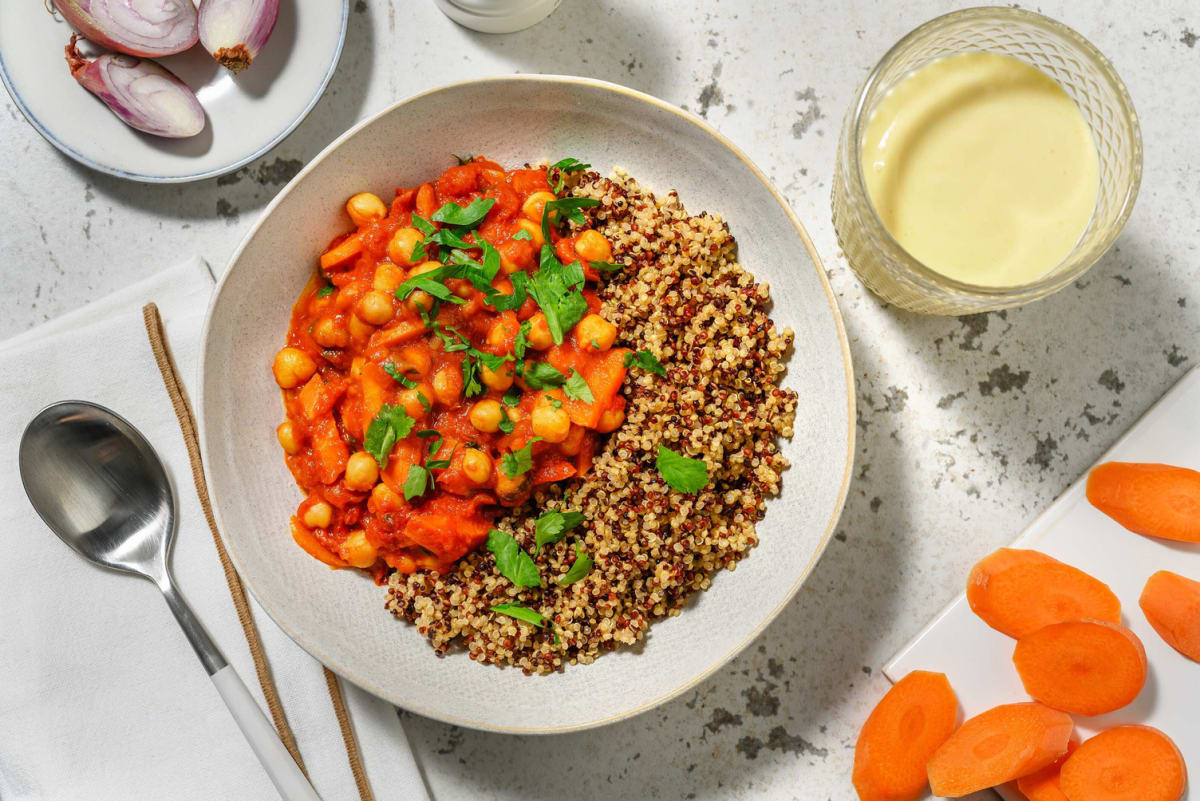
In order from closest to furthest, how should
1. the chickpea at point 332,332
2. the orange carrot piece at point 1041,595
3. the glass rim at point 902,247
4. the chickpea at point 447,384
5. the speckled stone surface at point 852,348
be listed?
the glass rim at point 902,247
the chickpea at point 447,384
the chickpea at point 332,332
the orange carrot piece at point 1041,595
the speckled stone surface at point 852,348

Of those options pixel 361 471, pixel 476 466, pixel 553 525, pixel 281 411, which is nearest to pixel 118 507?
pixel 281 411

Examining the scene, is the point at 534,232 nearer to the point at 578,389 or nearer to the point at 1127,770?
the point at 578,389

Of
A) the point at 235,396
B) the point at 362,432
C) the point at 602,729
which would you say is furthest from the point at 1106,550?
the point at 235,396

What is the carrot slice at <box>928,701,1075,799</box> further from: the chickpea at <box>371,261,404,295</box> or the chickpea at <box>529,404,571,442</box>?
the chickpea at <box>371,261,404,295</box>

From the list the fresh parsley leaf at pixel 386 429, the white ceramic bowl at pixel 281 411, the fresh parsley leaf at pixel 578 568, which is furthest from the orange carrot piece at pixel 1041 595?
the fresh parsley leaf at pixel 386 429

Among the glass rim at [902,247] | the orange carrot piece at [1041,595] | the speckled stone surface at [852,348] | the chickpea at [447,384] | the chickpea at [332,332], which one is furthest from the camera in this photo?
the speckled stone surface at [852,348]

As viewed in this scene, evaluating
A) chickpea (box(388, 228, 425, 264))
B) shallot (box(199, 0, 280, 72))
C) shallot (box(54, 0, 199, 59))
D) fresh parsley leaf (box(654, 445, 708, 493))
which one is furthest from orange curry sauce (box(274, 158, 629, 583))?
shallot (box(54, 0, 199, 59))

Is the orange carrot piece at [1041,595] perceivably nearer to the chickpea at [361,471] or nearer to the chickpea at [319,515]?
the chickpea at [361,471]

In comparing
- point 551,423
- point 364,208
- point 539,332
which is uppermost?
point 364,208
